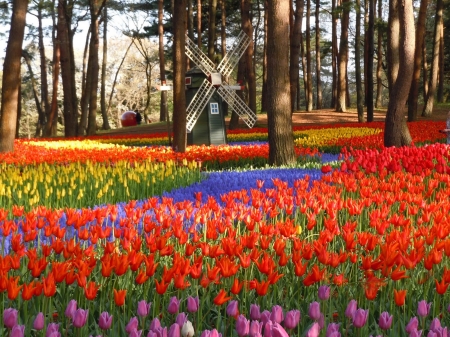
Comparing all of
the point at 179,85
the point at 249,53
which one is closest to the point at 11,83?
the point at 179,85

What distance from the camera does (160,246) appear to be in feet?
12.0

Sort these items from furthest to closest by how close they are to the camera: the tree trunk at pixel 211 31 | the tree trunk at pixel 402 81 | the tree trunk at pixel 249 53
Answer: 1. the tree trunk at pixel 211 31
2. the tree trunk at pixel 249 53
3. the tree trunk at pixel 402 81

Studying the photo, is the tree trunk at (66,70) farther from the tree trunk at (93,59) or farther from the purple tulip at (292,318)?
the purple tulip at (292,318)

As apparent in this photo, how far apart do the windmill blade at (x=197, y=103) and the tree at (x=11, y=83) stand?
268 inches

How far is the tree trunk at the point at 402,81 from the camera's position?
44.9ft

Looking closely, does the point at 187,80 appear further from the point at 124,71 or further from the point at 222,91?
the point at 124,71

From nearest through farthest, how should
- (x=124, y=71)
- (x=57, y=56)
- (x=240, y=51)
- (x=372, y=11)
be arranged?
1. (x=240, y=51)
2. (x=372, y=11)
3. (x=57, y=56)
4. (x=124, y=71)

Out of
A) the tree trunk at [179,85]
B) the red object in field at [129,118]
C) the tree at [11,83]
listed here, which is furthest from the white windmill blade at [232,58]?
the red object in field at [129,118]

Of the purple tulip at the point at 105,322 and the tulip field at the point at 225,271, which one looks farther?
the tulip field at the point at 225,271

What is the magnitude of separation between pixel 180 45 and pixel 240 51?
890cm

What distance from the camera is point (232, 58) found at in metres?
23.3

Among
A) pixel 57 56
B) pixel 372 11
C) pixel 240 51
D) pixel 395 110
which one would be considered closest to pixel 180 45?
pixel 395 110

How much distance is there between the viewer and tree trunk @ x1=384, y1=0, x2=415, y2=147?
1370 centimetres

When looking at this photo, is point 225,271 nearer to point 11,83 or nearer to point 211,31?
point 11,83
